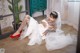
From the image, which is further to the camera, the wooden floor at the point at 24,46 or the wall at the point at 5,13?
the wall at the point at 5,13

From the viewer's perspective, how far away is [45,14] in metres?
1.47

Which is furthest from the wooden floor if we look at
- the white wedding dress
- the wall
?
the wall

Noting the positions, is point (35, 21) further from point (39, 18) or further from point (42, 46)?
point (42, 46)

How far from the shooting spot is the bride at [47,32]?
131 centimetres

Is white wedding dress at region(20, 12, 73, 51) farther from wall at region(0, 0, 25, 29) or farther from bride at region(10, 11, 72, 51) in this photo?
wall at region(0, 0, 25, 29)

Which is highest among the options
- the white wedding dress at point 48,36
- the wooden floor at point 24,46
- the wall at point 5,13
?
the wall at point 5,13

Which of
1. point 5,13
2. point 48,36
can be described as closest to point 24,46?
point 48,36

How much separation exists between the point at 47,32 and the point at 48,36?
9cm

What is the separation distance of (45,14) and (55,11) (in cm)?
12

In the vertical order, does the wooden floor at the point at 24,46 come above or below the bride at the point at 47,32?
below

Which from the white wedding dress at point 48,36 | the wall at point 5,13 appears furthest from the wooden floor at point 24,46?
the wall at point 5,13

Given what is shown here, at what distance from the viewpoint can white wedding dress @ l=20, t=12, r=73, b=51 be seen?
1298 millimetres

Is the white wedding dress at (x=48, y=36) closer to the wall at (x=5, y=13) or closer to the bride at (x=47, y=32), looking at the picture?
the bride at (x=47, y=32)

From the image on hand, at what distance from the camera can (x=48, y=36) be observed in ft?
4.72
